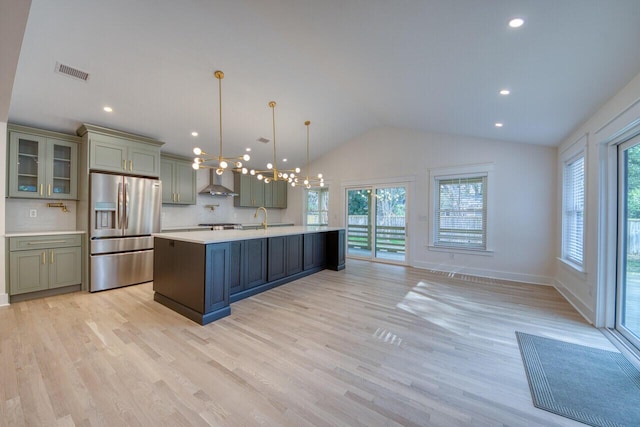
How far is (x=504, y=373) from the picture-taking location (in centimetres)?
196

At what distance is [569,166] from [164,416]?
5.65 m

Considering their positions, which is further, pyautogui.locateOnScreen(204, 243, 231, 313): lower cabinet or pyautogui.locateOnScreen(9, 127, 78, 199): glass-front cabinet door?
pyautogui.locateOnScreen(9, 127, 78, 199): glass-front cabinet door

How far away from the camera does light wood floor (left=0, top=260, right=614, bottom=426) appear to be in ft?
5.13

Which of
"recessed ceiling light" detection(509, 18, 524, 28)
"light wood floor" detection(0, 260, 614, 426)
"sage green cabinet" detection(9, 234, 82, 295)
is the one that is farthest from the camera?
"sage green cabinet" detection(9, 234, 82, 295)

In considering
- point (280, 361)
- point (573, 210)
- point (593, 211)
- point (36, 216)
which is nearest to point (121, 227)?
point (36, 216)

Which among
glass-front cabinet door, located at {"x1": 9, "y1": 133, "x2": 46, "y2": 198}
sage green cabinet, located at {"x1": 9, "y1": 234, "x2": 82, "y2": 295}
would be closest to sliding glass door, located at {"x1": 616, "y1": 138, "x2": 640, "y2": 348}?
sage green cabinet, located at {"x1": 9, "y1": 234, "x2": 82, "y2": 295}

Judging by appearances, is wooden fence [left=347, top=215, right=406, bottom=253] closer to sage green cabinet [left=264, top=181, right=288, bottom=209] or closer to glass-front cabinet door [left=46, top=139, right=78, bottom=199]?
sage green cabinet [left=264, top=181, right=288, bottom=209]

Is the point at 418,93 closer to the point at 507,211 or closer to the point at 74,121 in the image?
the point at 507,211

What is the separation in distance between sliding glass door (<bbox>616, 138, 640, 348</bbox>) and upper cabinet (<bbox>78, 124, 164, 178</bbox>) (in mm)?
6260

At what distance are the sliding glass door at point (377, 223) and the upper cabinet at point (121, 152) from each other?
435 centimetres

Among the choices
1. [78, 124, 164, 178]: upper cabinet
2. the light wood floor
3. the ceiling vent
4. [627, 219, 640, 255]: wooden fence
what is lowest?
the light wood floor

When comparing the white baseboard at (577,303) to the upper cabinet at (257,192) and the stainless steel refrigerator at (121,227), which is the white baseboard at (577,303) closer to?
the stainless steel refrigerator at (121,227)

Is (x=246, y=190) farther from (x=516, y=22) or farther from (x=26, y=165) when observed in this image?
(x=516, y=22)

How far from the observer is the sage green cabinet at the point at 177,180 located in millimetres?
5113
